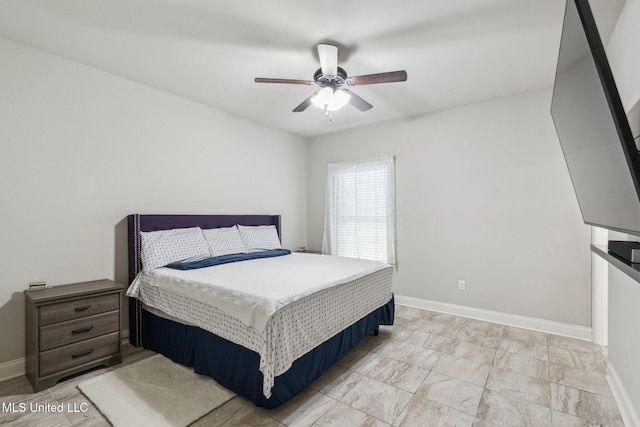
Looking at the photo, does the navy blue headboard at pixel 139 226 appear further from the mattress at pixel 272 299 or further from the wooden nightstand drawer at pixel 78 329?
the wooden nightstand drawer at pixel 78 329

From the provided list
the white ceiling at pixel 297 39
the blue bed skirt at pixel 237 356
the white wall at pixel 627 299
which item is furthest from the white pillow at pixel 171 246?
the white wall at pixel 627 299

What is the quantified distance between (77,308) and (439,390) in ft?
9.17

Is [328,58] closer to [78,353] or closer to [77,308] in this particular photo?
[77,308]

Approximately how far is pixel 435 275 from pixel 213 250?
2801 millimetres

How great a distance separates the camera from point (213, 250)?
3.36 m

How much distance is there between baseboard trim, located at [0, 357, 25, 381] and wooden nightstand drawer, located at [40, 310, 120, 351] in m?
Answer: 0.47

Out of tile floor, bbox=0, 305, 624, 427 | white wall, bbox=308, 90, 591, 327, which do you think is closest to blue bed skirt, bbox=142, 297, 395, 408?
tile floor, bbox=0, 305, 624, 427

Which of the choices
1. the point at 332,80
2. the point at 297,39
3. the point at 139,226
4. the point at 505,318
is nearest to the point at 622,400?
the point at 505,318

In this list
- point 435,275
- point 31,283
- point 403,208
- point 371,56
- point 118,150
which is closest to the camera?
point 31,283

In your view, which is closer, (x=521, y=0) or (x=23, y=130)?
(x=521, y=0)

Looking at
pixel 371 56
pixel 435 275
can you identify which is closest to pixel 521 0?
pixel 371 56

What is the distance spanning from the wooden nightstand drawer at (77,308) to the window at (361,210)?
305cm

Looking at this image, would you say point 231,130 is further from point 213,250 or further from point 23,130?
point 23,130

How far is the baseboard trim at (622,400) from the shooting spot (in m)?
1.69
